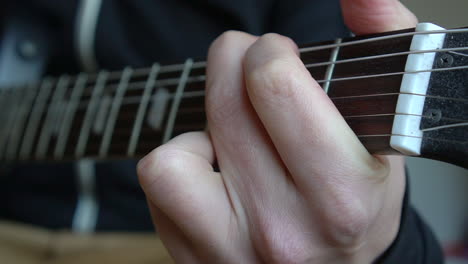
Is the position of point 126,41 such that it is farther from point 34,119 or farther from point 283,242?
point 283,242

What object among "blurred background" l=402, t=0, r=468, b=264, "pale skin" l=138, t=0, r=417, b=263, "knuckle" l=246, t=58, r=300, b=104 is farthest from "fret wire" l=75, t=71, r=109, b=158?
"blurred background" l=402, t=0, r=468, b=264

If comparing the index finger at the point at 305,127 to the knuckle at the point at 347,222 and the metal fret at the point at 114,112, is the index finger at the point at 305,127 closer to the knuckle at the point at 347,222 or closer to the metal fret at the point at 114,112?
the knuckle at the point at 347,222

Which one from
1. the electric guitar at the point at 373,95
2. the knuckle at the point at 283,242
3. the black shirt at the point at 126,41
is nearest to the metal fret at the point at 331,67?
the electric guitar at the point at 373,95

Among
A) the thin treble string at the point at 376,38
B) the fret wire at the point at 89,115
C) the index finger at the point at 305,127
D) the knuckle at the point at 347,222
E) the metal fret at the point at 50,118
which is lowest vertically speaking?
the metal fret at the point at 50,118

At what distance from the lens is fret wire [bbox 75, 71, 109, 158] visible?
2.32 feet

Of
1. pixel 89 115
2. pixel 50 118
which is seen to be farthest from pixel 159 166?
pixel 50 118

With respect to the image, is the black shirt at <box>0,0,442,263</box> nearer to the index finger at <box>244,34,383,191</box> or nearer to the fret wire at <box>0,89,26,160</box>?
the fret wire at <box>0,89,26,160</box>

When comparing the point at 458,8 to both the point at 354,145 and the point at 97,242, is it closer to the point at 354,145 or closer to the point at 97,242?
the point at 354,145

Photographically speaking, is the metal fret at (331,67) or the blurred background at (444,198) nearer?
the metal fret at (331,67)

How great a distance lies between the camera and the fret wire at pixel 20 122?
88cm

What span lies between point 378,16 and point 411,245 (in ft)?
0.82

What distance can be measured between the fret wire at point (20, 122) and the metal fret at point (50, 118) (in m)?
0.08

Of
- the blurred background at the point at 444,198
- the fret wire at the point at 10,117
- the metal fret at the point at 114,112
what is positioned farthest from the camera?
the blurred background at the point at 444,198

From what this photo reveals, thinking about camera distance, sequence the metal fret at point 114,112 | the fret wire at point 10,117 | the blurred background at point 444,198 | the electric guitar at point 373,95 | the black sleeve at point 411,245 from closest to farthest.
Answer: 1. the electric guitar at point 373,95
2. the black sleeve at point 411,245
3. the metal fret at point 114,112
4. the fret wire at point 10,117
5. the blurred background at point 444,198
